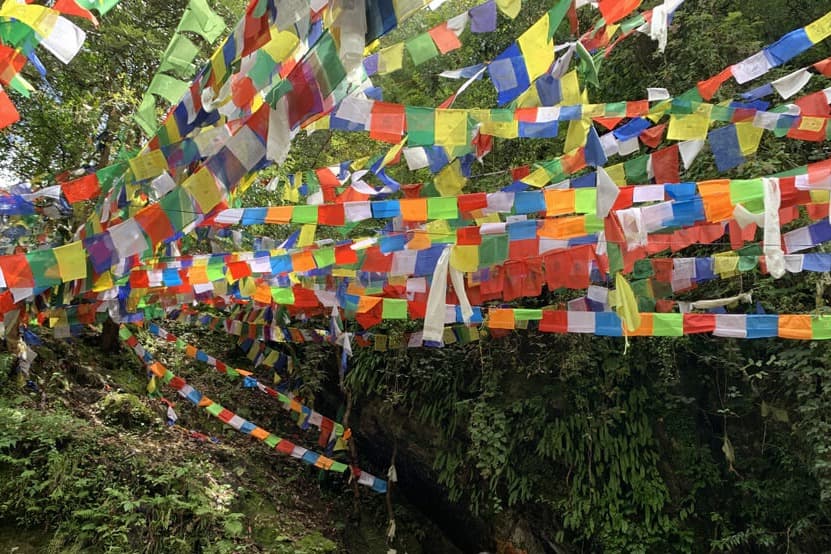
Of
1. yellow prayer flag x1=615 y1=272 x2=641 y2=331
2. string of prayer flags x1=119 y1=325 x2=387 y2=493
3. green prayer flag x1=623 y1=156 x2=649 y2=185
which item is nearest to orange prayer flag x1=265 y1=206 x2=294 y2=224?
yellow prayer flag x1=615 y1=272 x2=641 y2=331

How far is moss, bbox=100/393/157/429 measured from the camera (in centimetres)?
714

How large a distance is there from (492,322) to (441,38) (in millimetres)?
2613

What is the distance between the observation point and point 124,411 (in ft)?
23.8

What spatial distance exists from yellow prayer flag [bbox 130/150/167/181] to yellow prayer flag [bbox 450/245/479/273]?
6.63 ft

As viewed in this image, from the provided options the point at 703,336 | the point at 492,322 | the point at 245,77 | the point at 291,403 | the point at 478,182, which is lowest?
the point at 291,403

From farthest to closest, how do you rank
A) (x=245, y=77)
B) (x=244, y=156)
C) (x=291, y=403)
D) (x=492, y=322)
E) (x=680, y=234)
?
(x=291, y=403), (x=492, y=322), (x=680, y=234), (x=245, y=77), (x=244, y=156)

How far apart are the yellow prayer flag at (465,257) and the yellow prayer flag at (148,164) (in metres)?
2.02

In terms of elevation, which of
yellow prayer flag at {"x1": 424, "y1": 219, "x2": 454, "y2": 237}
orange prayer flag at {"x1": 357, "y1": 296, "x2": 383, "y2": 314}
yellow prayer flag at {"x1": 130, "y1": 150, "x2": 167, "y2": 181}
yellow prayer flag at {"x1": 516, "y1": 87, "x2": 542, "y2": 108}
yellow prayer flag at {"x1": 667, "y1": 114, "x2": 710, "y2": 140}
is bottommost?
orange prayer flag at {"x1": 357, "y1": 296, "x2": 383, "y2": 314}

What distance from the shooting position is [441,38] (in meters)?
3.50

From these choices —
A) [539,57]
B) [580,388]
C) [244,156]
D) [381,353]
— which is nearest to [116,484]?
[381,353]

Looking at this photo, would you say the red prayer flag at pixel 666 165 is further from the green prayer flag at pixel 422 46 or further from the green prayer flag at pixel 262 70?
the green prayer flag at pixel 262 70

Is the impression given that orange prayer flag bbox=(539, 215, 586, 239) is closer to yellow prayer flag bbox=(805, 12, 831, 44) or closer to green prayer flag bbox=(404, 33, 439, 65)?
green prayer flag bbox=(404, 33, 439, 65)

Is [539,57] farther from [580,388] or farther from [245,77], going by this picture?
[580,388]

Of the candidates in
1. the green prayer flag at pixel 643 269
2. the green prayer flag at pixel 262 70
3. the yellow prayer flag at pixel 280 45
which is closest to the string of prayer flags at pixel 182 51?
the green prayer flag at pixel 262 70
